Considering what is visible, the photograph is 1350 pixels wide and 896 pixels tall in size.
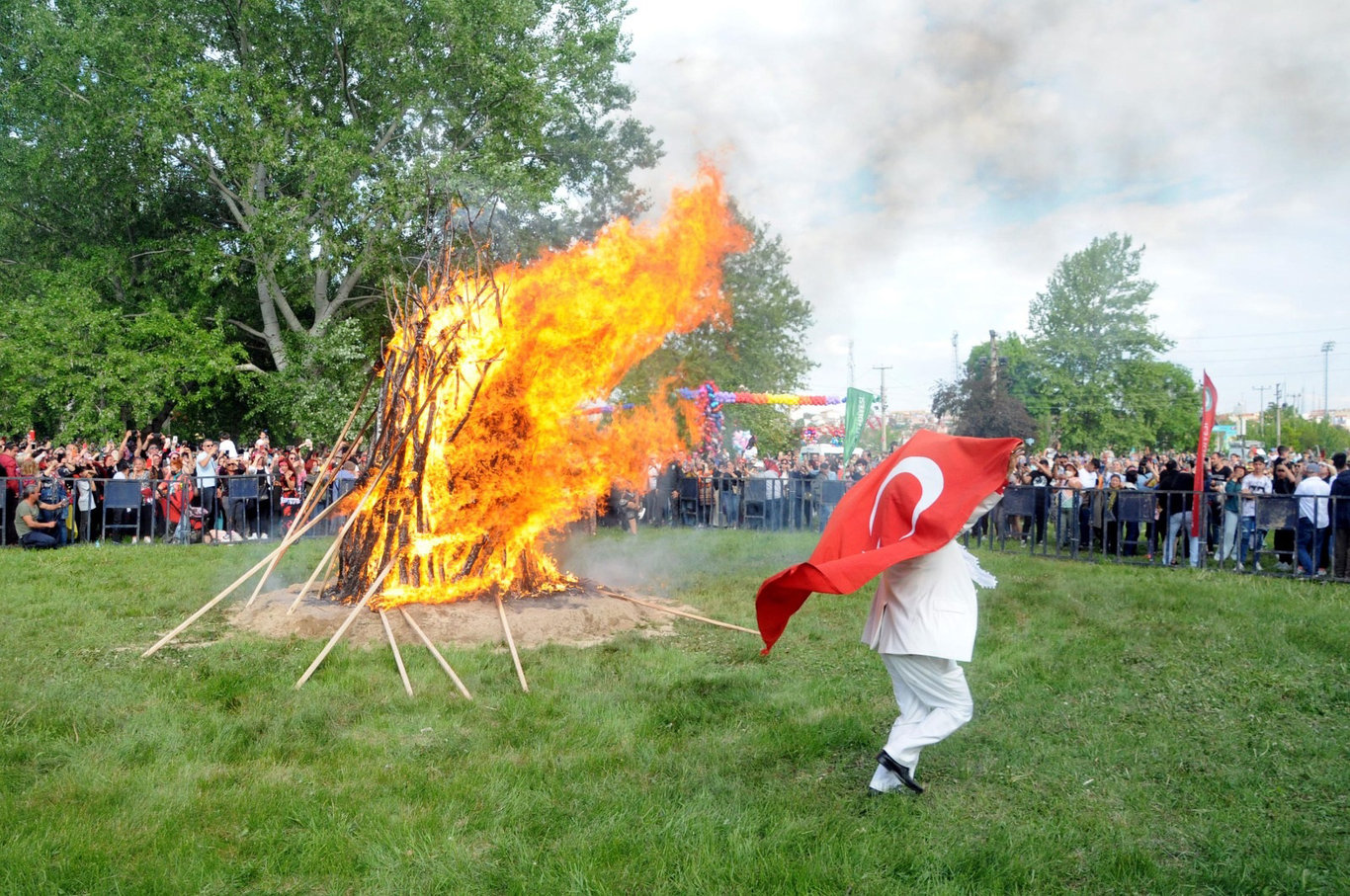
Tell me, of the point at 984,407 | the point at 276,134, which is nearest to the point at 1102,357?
the point at 984,407

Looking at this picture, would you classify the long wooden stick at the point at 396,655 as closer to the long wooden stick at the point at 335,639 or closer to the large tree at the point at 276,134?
the long wooden stick at the point at 335,639

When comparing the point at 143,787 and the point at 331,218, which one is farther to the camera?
the point at 331,218

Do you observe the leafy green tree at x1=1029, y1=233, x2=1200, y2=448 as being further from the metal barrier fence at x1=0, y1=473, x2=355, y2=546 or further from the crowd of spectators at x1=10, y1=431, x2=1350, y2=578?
the metal barrier fence at x1=0, y1=473, x2=355, y2=546

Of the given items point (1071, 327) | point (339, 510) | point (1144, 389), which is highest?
point (1071, 327)

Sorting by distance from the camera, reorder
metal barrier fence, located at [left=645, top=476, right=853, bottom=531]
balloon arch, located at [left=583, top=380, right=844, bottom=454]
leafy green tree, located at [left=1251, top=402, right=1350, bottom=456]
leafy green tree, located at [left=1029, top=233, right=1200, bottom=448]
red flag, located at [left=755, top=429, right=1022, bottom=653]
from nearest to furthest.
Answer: red flag, located at [left=755, top=429, right=1022, bottom=653] < metal barrier fence, located at [left=645, top=476, right=853, bottom=531] < balloon arch, located at [left=583, top=380, right=844, bottom=454] < leafy green tree, located at [left=1029, top=233, right=1200, bottom=448] < leafy green tree, located at [left=1251, top=402, right=1350, bottom=456]

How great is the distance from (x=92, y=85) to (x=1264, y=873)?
2698 centimetres

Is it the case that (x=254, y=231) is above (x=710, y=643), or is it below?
above

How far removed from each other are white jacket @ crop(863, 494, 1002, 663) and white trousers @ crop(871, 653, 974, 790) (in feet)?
0.37

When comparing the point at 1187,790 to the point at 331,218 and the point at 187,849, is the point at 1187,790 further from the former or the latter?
the point at 331,218

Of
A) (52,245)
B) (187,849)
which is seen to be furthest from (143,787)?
(52,245)

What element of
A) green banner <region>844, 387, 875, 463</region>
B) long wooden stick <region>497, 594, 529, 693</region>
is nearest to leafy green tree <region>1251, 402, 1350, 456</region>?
green banner <region>844, 387, 875, 463</region>

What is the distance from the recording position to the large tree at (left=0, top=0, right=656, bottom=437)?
22094 mm

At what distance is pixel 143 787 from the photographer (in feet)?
16.9

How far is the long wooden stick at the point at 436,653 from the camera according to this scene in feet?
23.1
